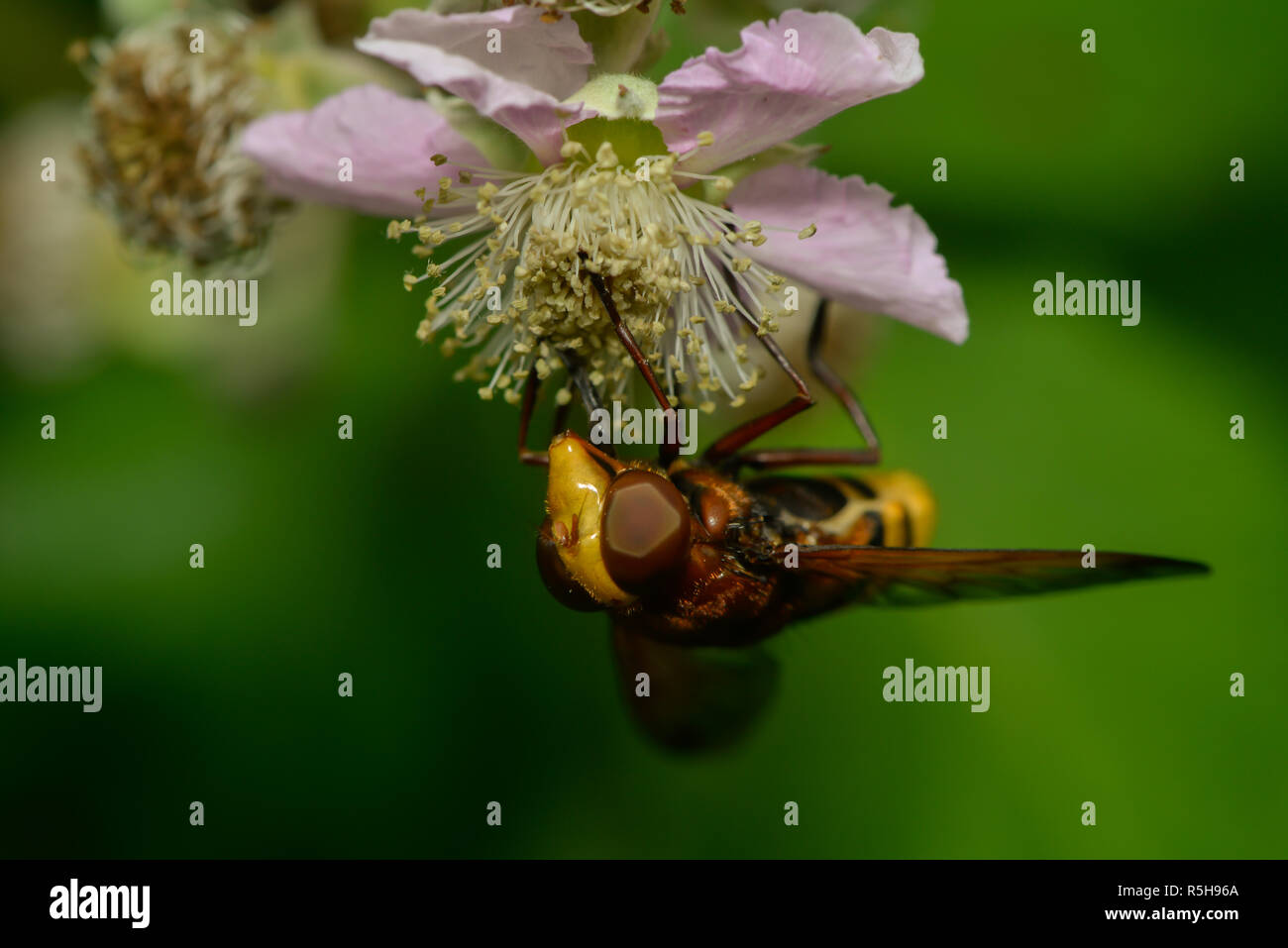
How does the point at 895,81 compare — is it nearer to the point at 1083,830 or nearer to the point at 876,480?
the point at 876,480

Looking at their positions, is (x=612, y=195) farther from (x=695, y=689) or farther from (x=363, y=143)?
(x=695, y=689)

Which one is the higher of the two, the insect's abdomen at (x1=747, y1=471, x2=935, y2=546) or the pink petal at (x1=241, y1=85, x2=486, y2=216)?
the pink petal at (x1=241, y1=85, x2=486, y2=216)

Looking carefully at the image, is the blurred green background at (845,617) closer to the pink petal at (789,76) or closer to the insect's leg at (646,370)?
the insect's leg at (646,370)

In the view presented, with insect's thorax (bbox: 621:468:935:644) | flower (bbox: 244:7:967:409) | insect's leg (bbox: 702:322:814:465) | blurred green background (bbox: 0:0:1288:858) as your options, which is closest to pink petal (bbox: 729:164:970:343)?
flower (bbox: 244:7:967:409)

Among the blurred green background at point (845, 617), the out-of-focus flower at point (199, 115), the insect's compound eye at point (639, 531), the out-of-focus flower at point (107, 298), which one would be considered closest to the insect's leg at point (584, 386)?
the insect's compound eye at point (639, 531)

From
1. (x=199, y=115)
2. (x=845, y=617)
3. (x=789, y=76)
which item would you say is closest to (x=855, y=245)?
(x=789, y=76)

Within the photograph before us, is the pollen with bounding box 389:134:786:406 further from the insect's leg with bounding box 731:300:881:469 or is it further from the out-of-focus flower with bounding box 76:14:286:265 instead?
the out-of-focus flower with bounding box 76:14:286:265
